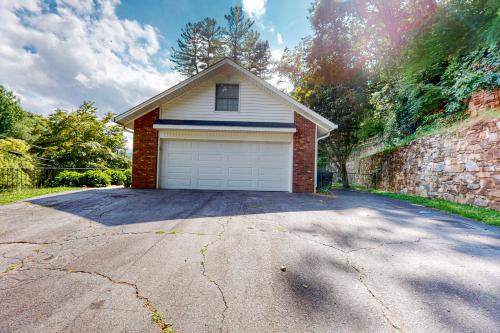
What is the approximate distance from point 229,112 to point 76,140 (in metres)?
10.5

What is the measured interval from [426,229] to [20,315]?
609cm

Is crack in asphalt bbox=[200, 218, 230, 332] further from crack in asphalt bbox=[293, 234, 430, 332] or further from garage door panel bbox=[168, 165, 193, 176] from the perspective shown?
garage door panel bbox=[168, 165, 193, 176]

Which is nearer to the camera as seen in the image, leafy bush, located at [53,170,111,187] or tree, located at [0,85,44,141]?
leafy bush, located at [53,170,111,187]

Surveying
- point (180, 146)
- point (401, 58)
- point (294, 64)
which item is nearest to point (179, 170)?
point (180, 146)

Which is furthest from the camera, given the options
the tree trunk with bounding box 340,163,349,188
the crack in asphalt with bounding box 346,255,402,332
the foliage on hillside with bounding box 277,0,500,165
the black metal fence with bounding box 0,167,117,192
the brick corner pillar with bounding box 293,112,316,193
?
the tree trunk with bounding box 340,163,349,188

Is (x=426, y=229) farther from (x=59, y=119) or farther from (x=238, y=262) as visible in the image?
(x=59, y=119)

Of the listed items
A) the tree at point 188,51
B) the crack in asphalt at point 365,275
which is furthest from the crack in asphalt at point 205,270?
the tree at point 188,51

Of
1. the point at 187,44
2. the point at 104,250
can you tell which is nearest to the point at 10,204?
the point at 104,250

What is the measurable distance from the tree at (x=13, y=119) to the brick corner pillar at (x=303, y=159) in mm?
33560

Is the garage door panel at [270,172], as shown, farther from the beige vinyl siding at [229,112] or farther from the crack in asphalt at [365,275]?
the crack in asphalt at [365,275]

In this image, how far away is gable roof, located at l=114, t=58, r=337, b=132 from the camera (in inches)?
359

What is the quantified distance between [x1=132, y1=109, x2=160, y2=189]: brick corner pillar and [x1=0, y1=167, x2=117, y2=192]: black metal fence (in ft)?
13.1

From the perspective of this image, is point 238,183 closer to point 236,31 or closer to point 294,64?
point 294,64

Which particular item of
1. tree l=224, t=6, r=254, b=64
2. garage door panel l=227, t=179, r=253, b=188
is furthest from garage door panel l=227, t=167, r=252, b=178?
tree l=224, t=6, r=254, b=64
